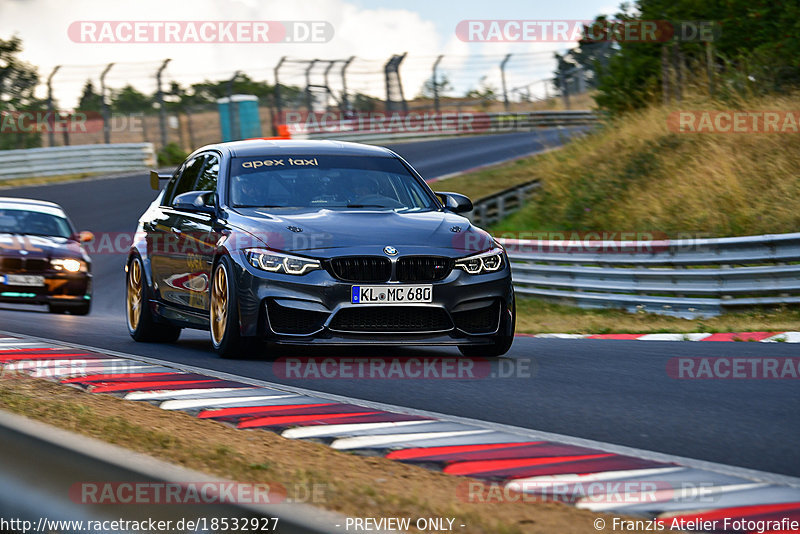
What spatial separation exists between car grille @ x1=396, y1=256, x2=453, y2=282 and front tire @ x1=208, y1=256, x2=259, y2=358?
3.52 feet

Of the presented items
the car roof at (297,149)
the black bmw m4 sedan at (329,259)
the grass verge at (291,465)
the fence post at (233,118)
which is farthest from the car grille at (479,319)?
the fence post at (233,118)

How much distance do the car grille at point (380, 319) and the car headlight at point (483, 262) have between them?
0.36 m

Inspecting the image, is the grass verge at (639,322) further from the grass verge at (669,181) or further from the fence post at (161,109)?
the fence post at (161,109)

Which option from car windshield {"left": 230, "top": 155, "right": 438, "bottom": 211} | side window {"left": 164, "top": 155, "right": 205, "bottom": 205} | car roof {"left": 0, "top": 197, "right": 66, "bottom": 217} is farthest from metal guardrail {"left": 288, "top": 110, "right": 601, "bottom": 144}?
car windshield {"left": 230, "top": 155, "right": 438, "bottom": 211}

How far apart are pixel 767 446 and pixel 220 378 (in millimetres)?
3363

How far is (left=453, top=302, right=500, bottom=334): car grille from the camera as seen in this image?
803cm

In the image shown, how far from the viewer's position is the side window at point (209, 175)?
9328 millimetres

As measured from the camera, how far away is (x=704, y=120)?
64.1 ft

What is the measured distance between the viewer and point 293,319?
25.7 ft

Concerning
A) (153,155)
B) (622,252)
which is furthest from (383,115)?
(622,252)

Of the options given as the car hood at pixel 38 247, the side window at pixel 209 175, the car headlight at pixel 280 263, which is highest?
the side window at pixel 209 175

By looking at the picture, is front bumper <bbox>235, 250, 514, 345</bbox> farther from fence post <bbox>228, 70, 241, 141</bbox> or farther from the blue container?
the blue container

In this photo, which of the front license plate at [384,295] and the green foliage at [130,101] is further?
the green foliage at [130,101]

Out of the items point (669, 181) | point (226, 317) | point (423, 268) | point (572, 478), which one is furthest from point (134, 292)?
point (669, 181)
